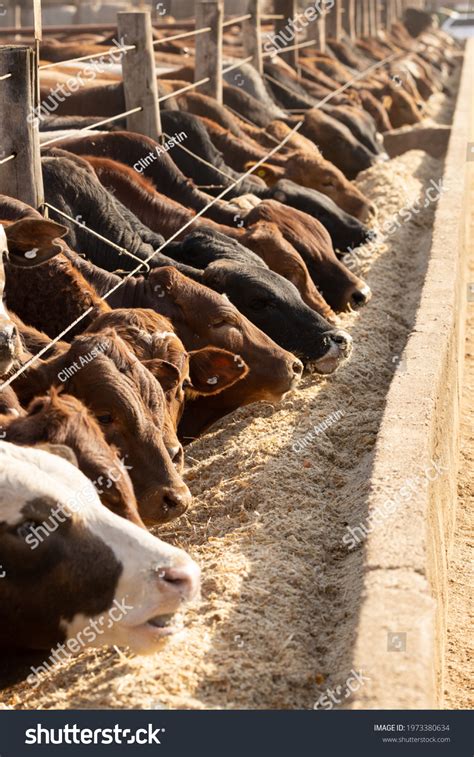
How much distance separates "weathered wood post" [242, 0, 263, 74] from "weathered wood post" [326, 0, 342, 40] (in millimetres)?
10459

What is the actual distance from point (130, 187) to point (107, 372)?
362cm

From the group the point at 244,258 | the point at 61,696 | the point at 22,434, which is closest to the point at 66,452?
the point at 22,434

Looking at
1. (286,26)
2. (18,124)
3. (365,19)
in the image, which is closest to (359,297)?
(18,124)

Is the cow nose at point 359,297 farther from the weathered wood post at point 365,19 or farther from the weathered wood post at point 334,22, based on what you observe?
the weathered wood post at point 365,19

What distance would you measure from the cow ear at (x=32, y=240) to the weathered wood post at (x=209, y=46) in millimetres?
6527

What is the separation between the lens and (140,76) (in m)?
9.77

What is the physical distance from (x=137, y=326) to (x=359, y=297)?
11.0ft

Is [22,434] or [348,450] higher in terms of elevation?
[22,434]

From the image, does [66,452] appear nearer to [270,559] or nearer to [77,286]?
[270,559]

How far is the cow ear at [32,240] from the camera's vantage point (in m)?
6.02

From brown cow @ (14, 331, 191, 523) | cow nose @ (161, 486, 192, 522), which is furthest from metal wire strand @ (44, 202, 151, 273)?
cow nose @ (161, 486, 192, 522)

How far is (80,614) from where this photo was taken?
3922mm
